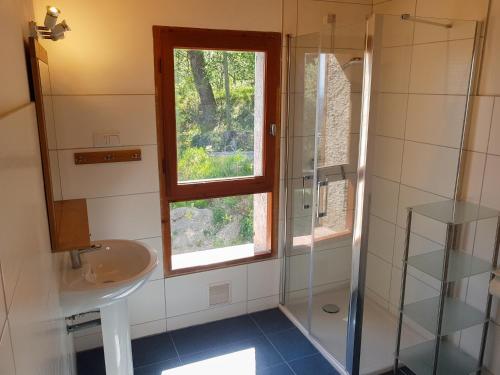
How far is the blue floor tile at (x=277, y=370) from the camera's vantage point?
229 cm

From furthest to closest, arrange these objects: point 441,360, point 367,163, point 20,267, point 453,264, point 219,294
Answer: point 219,294 < point 441,360 < point 453,264 < point 367,163 < point 20,267

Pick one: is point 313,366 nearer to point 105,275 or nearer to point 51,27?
point 105,275

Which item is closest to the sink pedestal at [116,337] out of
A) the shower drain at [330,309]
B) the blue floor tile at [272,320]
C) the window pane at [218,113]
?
the window pane at [218,113]

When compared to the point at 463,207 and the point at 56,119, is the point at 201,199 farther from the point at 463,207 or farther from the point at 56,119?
the point at 463,207

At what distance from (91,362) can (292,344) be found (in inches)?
47.5

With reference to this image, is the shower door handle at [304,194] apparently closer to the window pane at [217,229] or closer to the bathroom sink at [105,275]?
the window pane at [217,229]

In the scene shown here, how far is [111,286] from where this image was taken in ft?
5.40

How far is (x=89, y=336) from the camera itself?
243cm

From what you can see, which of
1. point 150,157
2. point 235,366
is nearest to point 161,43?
point 150,157

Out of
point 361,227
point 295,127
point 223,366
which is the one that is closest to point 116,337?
point 223,366

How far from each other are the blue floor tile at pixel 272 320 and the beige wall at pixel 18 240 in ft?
5.83

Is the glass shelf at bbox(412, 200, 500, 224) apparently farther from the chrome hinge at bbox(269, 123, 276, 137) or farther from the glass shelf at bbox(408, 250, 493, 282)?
the chrome hinge at bbox(269, 123, 276, 137)

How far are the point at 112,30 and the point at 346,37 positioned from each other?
1.23 metres

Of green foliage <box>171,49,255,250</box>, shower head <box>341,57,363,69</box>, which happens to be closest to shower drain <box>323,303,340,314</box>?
green foliage <box>171,49,255,250</box>
